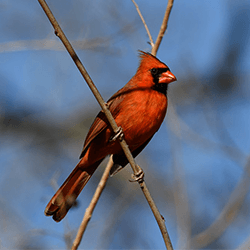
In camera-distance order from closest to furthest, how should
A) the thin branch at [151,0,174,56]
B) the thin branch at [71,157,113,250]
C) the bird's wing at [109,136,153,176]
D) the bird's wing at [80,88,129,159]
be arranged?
the thin branch at [71,157,113,250], the bird's wing at [80,88,129,159], the thin branch at [151,0,174,56], the bird's wing at [109,136,153,176]

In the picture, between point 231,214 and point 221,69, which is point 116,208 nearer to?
point 231,214

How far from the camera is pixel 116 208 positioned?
13.5 ft

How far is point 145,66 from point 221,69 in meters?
2.73

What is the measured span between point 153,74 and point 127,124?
563 millimetres

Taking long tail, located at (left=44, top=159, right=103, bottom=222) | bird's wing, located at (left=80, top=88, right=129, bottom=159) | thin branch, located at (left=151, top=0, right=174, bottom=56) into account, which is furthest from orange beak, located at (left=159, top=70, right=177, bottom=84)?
long tail, located at (left=44, top=159, right=103, bottom=222)

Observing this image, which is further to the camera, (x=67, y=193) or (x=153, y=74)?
(x=153, y=74)

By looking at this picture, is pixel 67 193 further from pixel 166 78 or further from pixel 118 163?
pixel 166 78

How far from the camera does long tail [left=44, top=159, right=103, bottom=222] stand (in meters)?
3.08

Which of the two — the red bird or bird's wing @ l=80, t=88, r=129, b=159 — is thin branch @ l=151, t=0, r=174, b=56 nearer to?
the red bird

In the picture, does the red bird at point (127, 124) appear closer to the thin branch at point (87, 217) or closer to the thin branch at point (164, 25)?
the thin branch at point (164, 25)

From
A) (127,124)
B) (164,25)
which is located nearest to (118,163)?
(127,124)

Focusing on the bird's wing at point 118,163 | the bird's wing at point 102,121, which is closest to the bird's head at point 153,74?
the bird's wing at point 102,121

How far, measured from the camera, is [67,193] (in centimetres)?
321

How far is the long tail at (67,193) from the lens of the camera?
10.1ft
